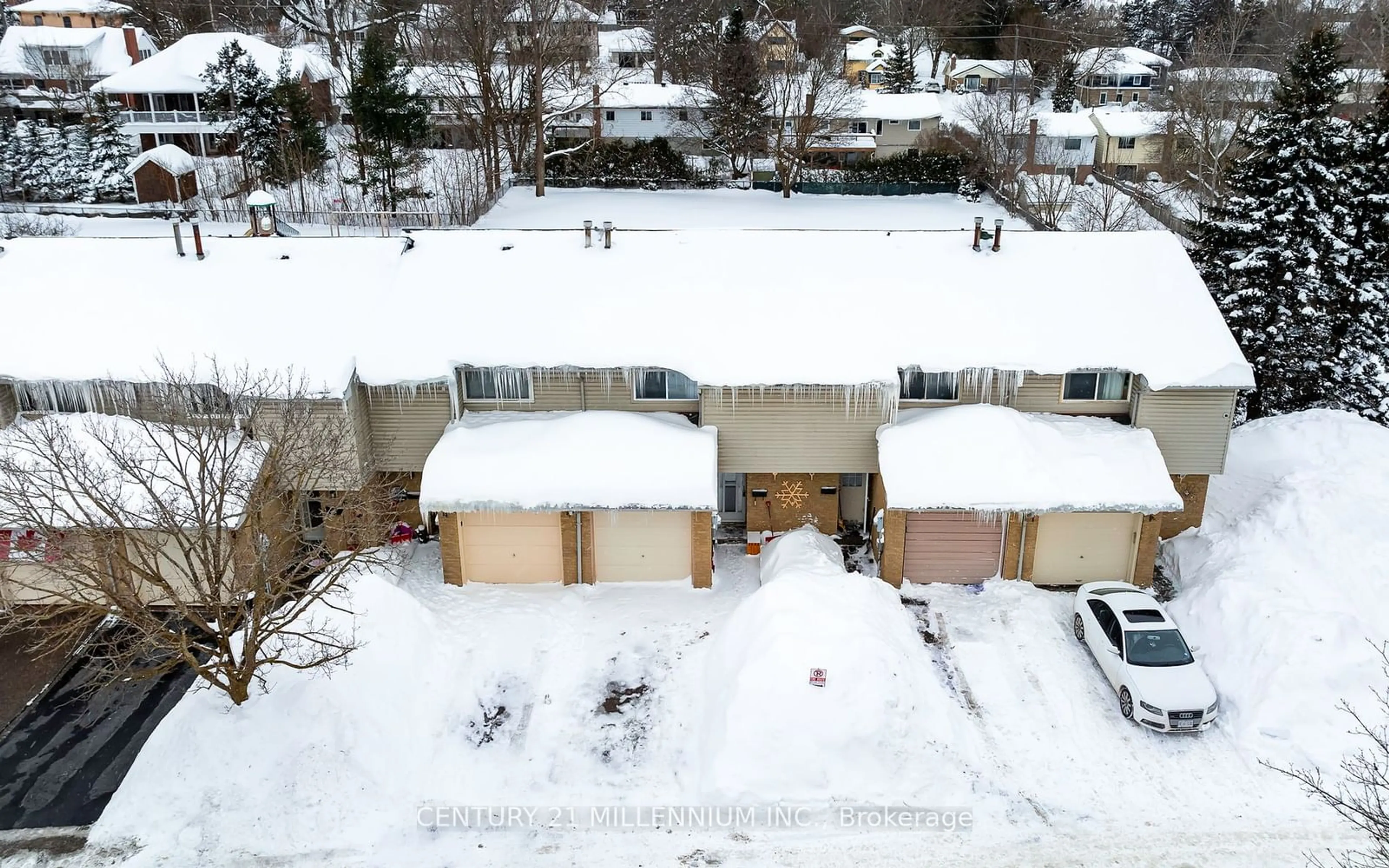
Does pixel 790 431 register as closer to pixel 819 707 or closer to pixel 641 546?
pixel 641 546

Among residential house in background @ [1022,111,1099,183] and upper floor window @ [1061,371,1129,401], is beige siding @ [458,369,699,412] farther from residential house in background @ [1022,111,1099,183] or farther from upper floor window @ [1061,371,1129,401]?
residential house in background @ [1022,111,1099,183]

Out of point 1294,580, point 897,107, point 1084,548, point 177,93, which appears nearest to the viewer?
point 1294,580

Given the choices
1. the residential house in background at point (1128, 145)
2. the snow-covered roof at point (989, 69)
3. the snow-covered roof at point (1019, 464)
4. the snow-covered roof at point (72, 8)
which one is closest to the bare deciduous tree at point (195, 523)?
the snow-covered roof at point (1019, 464)

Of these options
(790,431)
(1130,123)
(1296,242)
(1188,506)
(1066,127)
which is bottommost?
(1188,506)

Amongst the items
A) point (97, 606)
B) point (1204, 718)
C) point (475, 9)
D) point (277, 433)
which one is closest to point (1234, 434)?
point (1204, 718)

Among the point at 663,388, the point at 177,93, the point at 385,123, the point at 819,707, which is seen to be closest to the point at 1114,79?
the point at 385,123

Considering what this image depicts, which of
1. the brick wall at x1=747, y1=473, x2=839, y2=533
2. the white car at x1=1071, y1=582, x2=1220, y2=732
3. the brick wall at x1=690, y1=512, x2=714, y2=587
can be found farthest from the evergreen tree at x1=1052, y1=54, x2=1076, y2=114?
the brick wall at x1=690, y1=512, x2=714, y2=587

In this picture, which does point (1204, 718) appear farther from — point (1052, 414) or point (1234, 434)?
point (1234, 434)
